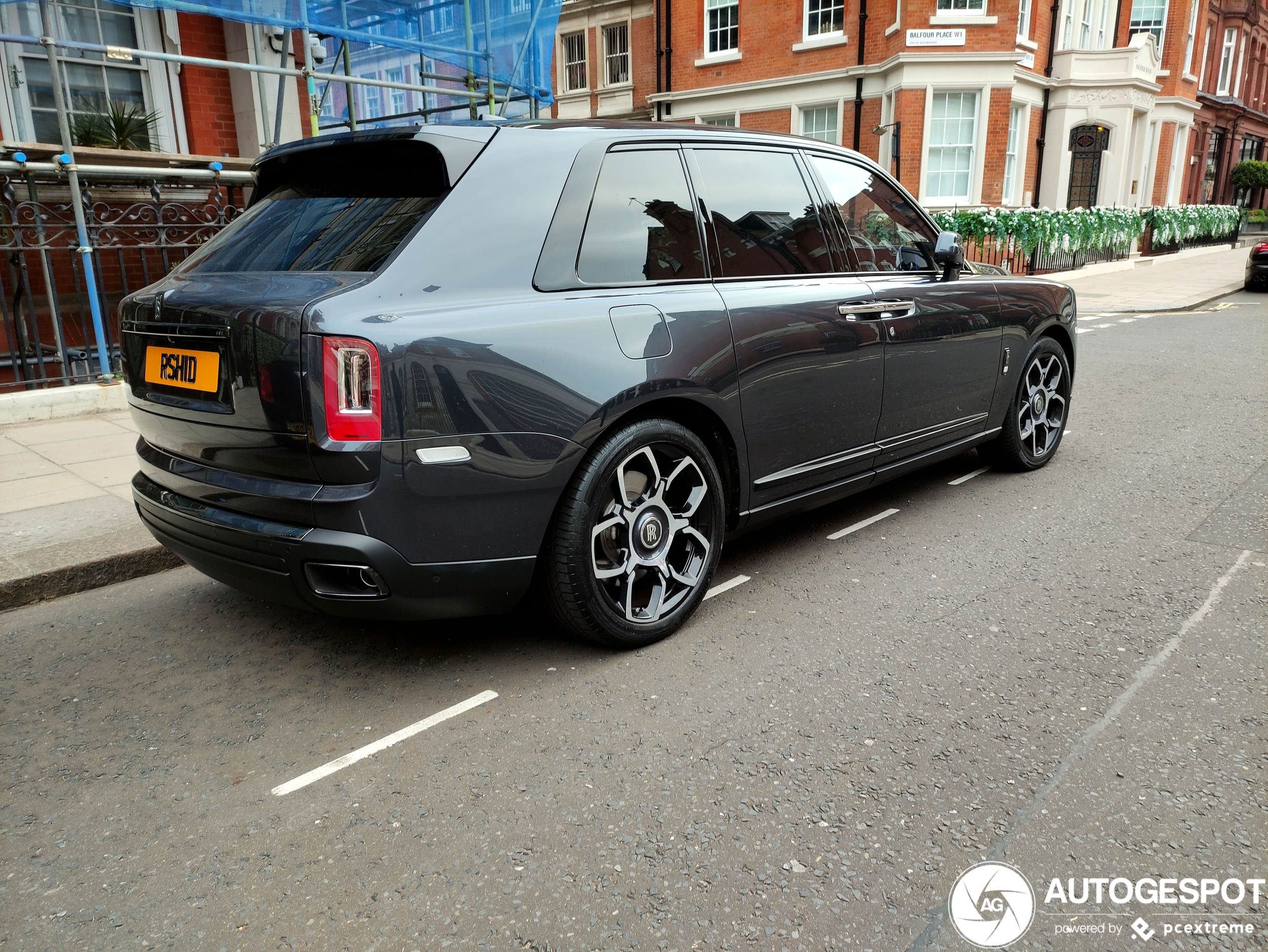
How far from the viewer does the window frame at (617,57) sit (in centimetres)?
2895

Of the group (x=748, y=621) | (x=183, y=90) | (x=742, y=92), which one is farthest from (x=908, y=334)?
(x=742, y=92)

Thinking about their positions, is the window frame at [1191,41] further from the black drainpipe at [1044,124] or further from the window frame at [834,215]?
the window frame at [834,215]

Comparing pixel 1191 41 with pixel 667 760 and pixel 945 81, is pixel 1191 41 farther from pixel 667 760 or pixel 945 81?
pixel 667 760

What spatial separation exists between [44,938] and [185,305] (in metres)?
1.84

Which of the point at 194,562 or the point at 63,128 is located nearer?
the point at 194,562

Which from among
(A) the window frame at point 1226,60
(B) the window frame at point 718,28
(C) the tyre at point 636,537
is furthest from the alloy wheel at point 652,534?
(A) the window frame at point 1226,60

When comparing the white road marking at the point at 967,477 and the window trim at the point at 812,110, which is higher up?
the window trim at the point at 812,110

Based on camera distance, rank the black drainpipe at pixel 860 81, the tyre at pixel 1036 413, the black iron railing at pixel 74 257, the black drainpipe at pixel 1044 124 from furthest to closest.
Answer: the black drainpipe at pixel 1044 124
the black drainpipe at pixel 860 81
the black iron railing at pixel 74 257
the tyre at pixel 1036 413

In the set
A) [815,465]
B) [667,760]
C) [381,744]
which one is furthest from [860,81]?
[381,744]

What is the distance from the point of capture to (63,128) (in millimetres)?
6871

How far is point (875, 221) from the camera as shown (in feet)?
14.8

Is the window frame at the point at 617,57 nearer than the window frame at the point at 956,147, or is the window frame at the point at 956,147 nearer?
the window frame at the point at 956,147

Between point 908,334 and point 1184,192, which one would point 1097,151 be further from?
point 908,334

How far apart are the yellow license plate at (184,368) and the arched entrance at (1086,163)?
27.9 m
